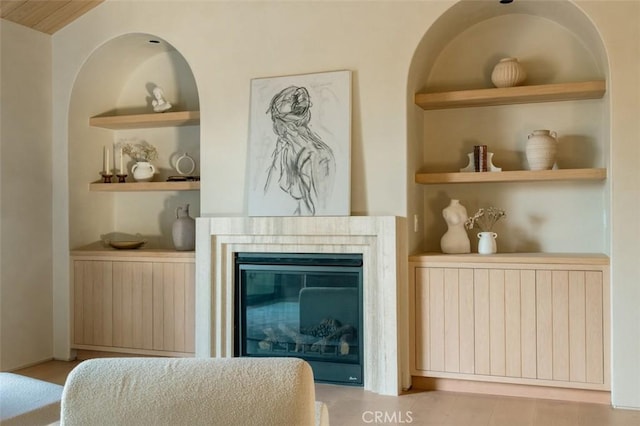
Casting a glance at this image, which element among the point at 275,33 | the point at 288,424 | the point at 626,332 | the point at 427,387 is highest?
the point at 275,33

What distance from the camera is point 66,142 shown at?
15.0 ft

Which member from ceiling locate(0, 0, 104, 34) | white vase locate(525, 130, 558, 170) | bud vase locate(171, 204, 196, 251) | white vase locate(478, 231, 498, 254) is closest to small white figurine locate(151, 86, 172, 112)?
ceiling locate(0, 0, 104, 34)

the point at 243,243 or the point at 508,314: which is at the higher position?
the point at 243,243

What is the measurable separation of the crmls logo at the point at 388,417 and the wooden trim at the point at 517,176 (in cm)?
148

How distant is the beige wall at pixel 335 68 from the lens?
3.33 metres

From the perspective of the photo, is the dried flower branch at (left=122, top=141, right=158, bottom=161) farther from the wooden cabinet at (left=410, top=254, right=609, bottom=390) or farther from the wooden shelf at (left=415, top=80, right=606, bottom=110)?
the wooden cabinet at (left=410, top=254, right=609, bottom=390)

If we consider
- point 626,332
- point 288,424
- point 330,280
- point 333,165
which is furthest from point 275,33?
point 288,424

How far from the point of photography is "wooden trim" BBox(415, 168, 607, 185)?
357 centimetres

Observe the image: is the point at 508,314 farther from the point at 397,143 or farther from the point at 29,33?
the point at 29,33

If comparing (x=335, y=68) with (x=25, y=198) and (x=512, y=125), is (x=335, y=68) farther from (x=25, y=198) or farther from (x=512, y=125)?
(x=25, y=198)

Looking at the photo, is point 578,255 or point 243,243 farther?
point 243,243

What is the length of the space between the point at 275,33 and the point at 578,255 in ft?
7.97

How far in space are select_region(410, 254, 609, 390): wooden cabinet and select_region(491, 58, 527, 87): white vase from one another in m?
1.13

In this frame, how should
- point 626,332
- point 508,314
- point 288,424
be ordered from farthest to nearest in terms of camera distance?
point 508,314 < point 626,332 < point 288,424
